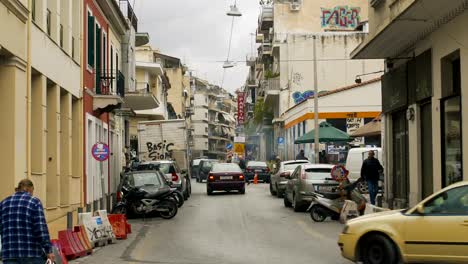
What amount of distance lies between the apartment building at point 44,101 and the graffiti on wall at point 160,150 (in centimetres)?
1562

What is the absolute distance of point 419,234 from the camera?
10375mm

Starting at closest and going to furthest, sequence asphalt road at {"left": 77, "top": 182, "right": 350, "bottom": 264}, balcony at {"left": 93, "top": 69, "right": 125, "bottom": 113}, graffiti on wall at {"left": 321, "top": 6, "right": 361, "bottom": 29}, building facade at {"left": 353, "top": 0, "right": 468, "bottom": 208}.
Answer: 1. asphalt road at {"left": 77, "top": 182, "right": 350, "bottom": 264}
2. building facade at {"left": 353, "top": 0, "right": 468, "bottom": 208}
3. balcony at {"left": 93, "top": 69, "right": 125, "bottom": 113}
4. graffiti on wall at {"left": 321, "top": 6, "right": 361, "bottom": 29}

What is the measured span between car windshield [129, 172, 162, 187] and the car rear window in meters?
4.76

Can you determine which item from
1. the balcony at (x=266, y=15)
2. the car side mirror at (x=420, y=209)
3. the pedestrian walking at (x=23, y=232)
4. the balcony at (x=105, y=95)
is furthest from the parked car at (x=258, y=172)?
the pedestrian walking at (x=23, y=232)

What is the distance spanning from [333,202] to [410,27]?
→ 5094 millimetres

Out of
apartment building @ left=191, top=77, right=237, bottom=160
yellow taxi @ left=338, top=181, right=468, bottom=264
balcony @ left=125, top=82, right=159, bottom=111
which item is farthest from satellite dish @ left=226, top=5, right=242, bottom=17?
apartment building @ left=191, top=77, right=237, bottom=160

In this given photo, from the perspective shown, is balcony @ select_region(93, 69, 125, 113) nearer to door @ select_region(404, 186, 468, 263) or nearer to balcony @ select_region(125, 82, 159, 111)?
balcony @ select_region(125, 82, 159, 111)

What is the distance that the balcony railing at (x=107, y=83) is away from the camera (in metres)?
25.1

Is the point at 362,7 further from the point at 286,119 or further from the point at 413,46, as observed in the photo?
the point at 413,46

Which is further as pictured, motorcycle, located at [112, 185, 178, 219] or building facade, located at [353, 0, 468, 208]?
motorcycle, located at [112, 185, 178, 219]

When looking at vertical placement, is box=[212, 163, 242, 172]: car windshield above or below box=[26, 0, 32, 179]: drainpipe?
below

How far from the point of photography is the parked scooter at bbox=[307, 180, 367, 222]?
18.8 meters

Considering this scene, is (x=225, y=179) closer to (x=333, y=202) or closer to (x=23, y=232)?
(x=333, y=202)

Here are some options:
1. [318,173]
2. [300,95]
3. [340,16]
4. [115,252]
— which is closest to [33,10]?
[115,252]
